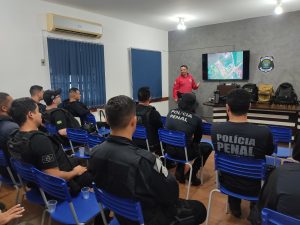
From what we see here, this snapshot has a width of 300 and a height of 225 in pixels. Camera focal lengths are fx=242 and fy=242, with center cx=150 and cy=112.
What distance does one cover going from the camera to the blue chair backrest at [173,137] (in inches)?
104

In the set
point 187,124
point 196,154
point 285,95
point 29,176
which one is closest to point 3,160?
point 29,176

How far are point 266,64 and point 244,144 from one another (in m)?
4.32

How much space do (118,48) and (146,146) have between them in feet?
10.1

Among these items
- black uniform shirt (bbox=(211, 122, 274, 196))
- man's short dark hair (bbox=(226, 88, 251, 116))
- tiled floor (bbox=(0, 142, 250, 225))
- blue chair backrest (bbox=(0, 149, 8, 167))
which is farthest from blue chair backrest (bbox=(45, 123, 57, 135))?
man's short dark hair (bbox=(226, 88, 251, 116))

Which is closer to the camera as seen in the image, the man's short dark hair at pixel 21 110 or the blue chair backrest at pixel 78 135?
the man's short dark hair at pixel 21 110

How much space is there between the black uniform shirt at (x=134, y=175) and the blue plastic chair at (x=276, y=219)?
47 cm

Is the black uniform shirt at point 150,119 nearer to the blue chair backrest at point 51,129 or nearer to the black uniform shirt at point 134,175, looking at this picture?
the blue chair backrest at point 51,129

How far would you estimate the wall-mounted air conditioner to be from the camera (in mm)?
4109

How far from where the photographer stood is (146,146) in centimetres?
325

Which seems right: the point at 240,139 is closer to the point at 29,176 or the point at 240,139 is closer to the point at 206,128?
the point at 206,128

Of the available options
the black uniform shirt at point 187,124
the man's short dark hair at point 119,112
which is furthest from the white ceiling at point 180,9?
the man's short dark hair at point 119,112

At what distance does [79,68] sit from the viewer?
4727 mm

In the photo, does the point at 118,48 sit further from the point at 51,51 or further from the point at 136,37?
the point at 51,51

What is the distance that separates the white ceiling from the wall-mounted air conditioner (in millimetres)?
274
